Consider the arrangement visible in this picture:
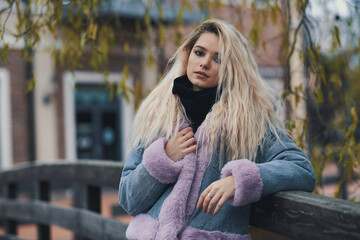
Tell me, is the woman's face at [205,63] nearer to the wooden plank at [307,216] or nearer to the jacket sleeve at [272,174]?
the jacket sleeve at [272,174]

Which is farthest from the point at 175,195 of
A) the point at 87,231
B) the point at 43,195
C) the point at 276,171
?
the point at 43,195

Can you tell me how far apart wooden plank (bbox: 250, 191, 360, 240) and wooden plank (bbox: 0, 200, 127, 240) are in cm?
112

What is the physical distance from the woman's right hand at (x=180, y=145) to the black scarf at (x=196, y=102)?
7cm

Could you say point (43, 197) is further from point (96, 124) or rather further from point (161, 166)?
point (96, 124)

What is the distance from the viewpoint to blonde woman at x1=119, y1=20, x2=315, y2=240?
4.80ft

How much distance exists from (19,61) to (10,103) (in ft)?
3.07

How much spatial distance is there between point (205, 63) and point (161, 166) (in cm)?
46

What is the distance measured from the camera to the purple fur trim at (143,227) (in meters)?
1.62

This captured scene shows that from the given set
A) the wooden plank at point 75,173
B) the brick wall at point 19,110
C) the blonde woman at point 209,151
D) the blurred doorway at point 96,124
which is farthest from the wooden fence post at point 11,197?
the blurred doorway at point 96,124

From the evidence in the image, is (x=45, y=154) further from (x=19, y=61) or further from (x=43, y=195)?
(x=43, y=195)

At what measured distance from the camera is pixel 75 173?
9.96ft

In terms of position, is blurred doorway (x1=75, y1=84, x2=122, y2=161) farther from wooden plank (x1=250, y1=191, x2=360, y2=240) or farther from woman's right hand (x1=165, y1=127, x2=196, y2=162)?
wooden plank (x1=250, y1=191, x2=360, y2=240)

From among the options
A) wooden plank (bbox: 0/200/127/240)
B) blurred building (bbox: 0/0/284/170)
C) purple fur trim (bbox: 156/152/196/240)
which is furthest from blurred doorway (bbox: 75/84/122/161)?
purple fur trim (bbox: 156/152/196/240)

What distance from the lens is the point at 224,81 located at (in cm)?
Answer: 171
